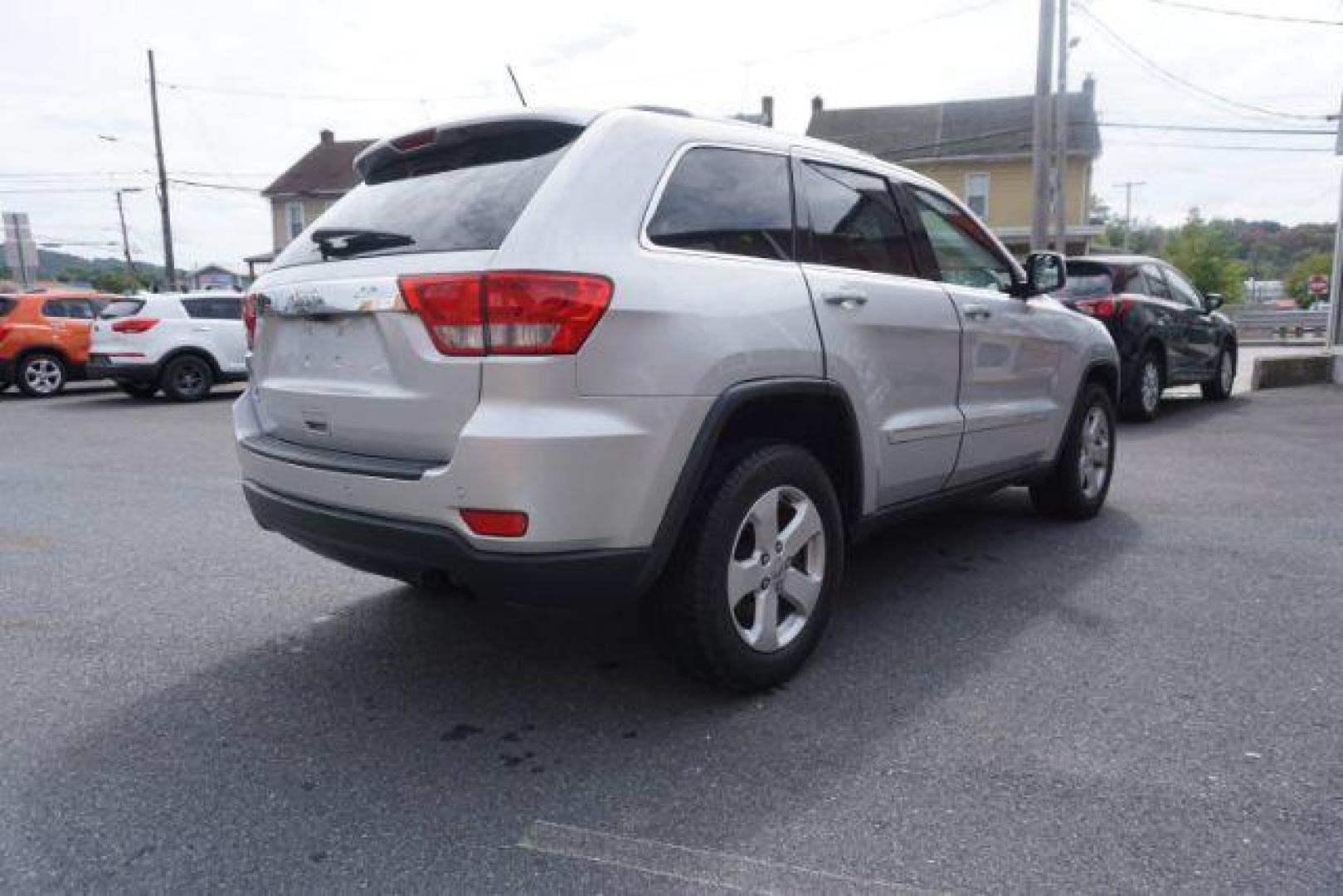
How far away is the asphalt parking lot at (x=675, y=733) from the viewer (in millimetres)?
2195

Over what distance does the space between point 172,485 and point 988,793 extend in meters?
6.16

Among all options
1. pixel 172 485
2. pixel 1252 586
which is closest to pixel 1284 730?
pixel 1252 586

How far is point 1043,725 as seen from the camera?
283cm

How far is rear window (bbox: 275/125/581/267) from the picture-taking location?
2.69 metres

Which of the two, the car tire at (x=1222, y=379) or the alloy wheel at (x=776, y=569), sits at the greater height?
the alloy wheel at (x=776, y=569)

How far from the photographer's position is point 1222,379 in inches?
444

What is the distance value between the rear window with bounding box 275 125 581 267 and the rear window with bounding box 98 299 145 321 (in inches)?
464

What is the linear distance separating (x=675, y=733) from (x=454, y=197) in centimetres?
173

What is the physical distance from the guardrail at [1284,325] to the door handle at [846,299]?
39.7 m

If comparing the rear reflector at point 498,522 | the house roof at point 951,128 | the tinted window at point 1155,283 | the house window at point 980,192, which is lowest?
the rear reflector at point 498,522

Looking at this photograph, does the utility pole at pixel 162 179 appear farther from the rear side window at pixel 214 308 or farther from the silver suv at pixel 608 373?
the silver suv at pixel 608 373

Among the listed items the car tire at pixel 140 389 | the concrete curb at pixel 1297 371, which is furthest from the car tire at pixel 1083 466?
the car tire at pixel 140 389

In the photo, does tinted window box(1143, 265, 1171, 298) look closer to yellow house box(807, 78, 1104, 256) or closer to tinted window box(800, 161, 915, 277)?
tinted window box(800, 161, 915, 277)

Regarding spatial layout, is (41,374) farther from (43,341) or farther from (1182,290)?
(1182,290)
